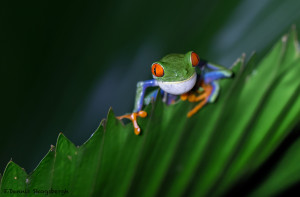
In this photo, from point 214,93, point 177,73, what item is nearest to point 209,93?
point 214,93

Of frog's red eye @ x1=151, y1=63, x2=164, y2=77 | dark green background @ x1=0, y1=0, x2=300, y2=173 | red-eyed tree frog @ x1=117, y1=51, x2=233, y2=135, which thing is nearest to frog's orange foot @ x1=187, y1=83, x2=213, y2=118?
red-eyed tree frog @ x1=117, y1=51, x2=233, y2=135

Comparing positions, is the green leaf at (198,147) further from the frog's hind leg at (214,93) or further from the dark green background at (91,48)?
the dark green background at (91,48)

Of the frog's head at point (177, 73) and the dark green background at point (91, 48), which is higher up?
the dark green background at point (91, 48)

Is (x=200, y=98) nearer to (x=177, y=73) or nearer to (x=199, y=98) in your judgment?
(x=199, y=98)

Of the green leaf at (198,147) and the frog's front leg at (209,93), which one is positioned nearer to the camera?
the green leaf at (198,147)

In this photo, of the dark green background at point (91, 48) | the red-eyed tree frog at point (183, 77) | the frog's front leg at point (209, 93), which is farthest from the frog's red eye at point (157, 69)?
the dark green background at point (91, 48)

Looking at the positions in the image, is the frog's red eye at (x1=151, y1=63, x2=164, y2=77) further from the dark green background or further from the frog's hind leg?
the dark green background

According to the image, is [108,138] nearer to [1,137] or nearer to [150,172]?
[150,172]

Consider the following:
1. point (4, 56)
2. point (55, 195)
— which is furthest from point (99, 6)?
point (55, 195)
